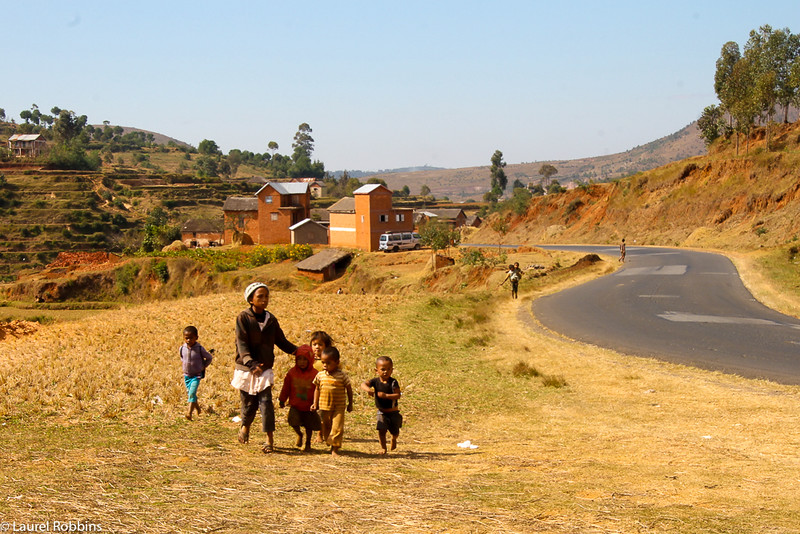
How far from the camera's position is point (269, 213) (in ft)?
274

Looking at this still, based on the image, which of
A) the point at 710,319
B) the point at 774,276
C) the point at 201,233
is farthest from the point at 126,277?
the point at 710,319

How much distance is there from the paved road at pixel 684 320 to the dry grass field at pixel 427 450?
4.15 feet

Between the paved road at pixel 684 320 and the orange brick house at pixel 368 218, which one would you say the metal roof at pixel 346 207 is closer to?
the orange brick house at pixel 368 218

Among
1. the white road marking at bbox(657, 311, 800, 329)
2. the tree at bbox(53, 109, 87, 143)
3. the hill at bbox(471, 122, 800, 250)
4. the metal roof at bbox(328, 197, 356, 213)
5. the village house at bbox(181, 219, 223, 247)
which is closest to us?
the white road marking at bbox(657, 311, 800, 329)

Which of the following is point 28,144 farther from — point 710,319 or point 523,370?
point 523,370

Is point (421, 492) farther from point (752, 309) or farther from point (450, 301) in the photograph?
point (450, 301)

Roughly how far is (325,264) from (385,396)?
5256 cm

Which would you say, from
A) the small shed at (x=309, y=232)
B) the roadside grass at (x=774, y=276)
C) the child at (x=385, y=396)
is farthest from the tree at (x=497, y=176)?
the child at (x=385, y=396)

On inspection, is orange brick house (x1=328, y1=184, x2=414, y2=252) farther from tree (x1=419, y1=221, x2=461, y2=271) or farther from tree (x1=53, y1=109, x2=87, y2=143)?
tree (x1=53, y1=109, x2=87, y2=143)

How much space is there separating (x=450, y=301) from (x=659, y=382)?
1702 centimetres

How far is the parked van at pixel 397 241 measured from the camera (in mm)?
66500

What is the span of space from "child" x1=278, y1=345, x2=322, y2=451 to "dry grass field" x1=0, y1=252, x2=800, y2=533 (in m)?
0.39

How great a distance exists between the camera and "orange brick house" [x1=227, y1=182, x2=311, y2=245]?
83312 mm

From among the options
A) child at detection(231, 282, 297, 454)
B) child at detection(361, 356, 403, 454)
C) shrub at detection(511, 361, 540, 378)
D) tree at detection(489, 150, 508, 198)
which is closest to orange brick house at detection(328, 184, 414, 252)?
shrub at detection(511, 361, 540, 378)
